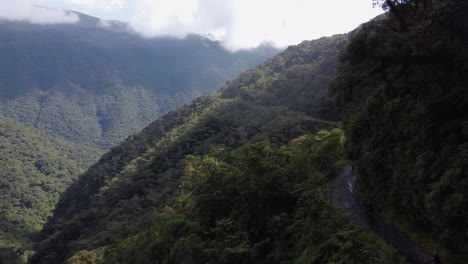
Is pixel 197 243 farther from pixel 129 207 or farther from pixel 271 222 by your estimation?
pixel 129 207

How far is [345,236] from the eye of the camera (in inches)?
535

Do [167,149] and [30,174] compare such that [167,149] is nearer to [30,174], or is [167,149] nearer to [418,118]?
[418,118]

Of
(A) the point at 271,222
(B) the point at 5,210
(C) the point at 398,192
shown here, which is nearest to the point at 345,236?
(C) the point at 398,192

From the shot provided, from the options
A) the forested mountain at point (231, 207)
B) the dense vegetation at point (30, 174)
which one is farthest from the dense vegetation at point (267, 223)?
the dense vegetation at point (30, 174)

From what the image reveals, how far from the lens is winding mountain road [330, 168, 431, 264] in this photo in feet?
49.0

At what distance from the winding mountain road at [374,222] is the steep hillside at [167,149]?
20090 millimetres

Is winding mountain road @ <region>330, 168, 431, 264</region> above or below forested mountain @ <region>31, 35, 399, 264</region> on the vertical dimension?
below

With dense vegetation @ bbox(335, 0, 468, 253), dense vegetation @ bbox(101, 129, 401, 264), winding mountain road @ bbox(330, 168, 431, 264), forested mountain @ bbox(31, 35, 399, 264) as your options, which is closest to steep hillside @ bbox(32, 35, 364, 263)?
forested mountain @ bbox(31, 35, 399, 264)

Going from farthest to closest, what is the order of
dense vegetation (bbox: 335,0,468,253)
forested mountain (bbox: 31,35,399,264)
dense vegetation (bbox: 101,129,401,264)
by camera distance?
forested mountain (bbox: 31,35,399,264), dense vegetation (bbox: 101,129,401,264), dense vegetation (bbox: 335,0,468,253)

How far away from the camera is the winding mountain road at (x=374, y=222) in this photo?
1492 cm

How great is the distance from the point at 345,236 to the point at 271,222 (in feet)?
19.3

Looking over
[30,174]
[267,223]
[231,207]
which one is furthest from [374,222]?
[30,174]

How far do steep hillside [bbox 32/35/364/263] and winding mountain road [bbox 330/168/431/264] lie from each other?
20.1 metres

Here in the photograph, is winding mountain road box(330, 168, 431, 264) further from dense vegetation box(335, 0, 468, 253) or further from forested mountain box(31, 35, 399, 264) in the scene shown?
forested mountain box(31, 35, 399, 264)
